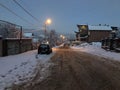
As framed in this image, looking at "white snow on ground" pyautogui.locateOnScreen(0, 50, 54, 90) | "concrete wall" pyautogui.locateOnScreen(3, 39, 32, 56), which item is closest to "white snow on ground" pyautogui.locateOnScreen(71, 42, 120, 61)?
"white snow on ground" pyautogui.locateOnScreen(0, 50, 54, 90)

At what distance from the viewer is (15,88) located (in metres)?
9.09

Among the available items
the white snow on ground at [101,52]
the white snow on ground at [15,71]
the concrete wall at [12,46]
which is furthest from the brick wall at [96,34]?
the white snow on ground at [15,71]

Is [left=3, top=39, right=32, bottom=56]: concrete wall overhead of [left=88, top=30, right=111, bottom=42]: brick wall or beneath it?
beneath

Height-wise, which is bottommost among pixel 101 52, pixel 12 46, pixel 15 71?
pixel 101 52

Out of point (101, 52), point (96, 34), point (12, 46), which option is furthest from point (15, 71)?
point (96, 34)

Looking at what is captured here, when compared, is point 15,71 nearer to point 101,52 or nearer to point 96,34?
point 101,52

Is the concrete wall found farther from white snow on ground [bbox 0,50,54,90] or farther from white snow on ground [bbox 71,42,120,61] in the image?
white snow on ground [bbox 71,42,120,61]

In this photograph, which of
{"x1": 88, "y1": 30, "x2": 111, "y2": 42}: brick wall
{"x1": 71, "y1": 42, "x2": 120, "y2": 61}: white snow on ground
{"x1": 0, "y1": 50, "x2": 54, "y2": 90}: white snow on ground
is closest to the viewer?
{"x1": 0, "y1": 50, "x2": 54, "y2": 90}: white snow on ground

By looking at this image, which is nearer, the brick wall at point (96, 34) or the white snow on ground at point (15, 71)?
the white snow on ground at point (15, 71)

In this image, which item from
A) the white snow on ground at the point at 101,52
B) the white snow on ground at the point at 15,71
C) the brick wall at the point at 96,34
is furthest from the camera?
the brick wall at the point at 96,34

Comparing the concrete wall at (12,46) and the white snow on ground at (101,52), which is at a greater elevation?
the concrete wall at (12,46)

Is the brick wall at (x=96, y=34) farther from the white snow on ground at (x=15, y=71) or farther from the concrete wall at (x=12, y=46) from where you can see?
the white snow on ground at (x=15, y=71)

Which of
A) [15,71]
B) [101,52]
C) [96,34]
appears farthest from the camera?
[96,34]

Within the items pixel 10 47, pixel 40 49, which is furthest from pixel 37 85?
pixel 40 49
